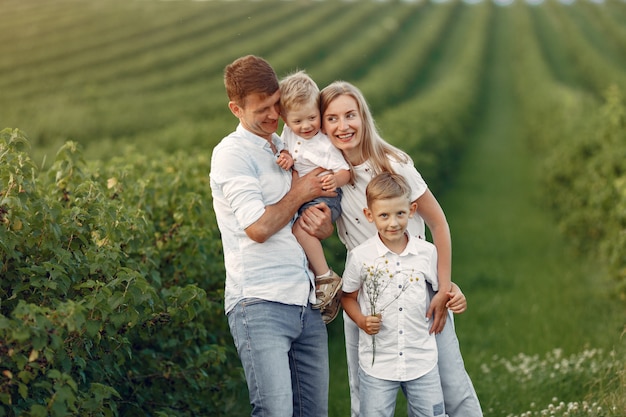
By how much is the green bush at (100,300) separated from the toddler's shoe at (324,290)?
76 cm

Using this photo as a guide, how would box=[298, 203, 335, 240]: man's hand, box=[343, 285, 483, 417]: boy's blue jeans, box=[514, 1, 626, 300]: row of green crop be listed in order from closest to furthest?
box=[298, 203, 335, 240]: man's hand < box=[343, 285, 483, 417]: boy's blue jeans < box=[514, 1, 626, 300]: row of green crop

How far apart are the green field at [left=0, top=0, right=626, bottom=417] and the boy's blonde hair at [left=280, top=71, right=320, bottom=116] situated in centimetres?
105

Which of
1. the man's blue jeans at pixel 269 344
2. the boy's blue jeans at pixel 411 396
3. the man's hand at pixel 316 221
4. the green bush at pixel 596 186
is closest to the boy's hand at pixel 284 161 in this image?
the man's hand at pixel 316 221

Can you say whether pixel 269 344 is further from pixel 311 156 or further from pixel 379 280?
pixel 311 156

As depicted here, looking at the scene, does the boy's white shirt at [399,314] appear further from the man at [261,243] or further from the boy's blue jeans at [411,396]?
the man at [261,243]

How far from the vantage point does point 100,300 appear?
11.5 feet

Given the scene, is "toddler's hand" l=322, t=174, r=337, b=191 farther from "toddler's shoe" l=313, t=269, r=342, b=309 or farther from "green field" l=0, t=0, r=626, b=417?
"green field" l=0, t=0, r=626, b=417

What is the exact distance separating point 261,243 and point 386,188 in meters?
0.64

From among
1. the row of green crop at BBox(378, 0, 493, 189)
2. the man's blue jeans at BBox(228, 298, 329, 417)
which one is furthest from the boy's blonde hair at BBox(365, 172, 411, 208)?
the row of green crop at BBox(378, 0, 493, 189)

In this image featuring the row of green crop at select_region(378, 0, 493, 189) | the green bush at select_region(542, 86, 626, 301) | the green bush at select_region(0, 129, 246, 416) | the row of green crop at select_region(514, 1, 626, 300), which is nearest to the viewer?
the green bush at select_region(0, 129, 246, 416)

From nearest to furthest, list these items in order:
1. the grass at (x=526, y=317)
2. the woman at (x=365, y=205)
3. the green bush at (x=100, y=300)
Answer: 1. the green bush at (x=100, y=300)
2. the woman at (x=365, y=205)
3. the grass at (x=526, y=317)

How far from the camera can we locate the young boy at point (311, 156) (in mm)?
3842

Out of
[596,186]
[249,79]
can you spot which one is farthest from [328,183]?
[596,186]

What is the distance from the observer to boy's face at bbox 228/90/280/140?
3.70 m
